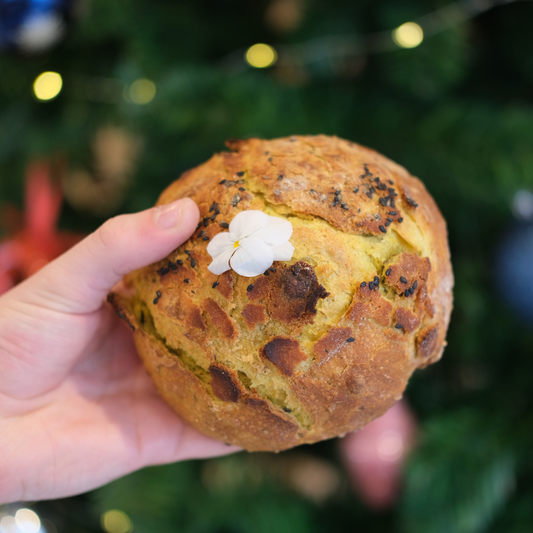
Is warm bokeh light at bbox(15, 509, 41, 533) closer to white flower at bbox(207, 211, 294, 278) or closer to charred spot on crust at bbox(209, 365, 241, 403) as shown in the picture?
charred spot on crust at bbox(209, 365, 241, 403)

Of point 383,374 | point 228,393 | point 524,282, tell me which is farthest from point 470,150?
point 228,393

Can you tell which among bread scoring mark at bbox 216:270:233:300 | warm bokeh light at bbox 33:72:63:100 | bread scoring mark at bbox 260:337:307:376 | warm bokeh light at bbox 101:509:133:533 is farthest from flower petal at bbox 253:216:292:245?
warm bokeh light at bbox 101:509:133:533

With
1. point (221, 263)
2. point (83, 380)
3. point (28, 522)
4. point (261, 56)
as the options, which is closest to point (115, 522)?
point (28, 522)

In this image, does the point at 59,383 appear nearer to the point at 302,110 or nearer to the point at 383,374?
the point at 383,374

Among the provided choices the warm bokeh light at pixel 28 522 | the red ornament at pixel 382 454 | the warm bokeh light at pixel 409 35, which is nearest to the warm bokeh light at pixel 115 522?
the warm bokeh light at pixel 28 522

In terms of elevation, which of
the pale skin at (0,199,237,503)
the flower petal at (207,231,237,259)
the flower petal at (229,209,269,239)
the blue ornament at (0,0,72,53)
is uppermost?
the blue ornament at (0,0,72,53)

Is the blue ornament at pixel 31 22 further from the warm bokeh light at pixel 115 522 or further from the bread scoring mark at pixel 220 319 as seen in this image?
the warm bokeh light at pixel 115 522
